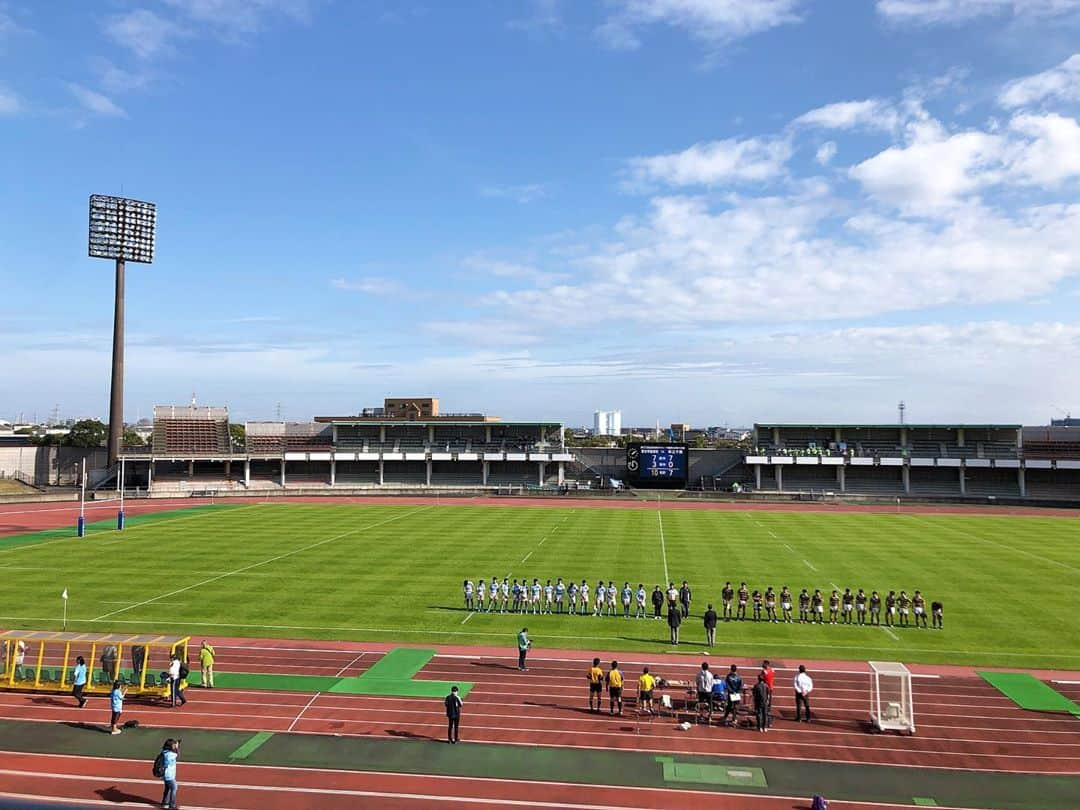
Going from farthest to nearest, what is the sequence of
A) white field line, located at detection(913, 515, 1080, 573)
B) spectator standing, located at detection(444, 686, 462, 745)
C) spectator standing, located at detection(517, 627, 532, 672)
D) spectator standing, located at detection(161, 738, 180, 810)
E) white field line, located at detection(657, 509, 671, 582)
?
white field line, located at detection(913, 515, 1080, 573) → white field line, located at detection(657, 509, 671, 582) → spectator standing, located at detection(517, 627, 532, 672) → spectator standing, located at detection(444, 686, 462, 745) → spectator standing, located at detection(161, 738, 180, 810)

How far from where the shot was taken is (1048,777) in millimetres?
13570

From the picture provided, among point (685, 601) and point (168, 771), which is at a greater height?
point (685, 601)

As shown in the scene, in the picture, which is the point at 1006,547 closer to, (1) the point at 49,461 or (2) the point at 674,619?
(2) the point at 674,619

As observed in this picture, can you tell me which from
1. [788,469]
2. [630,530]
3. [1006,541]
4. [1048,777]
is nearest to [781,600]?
[1048,777]

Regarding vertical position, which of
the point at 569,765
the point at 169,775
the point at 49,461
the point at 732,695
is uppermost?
the point at 49,461

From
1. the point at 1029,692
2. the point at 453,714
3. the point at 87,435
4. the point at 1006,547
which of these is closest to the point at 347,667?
the point at 453,714

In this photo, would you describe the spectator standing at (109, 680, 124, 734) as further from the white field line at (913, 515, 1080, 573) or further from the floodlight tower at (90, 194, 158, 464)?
the floodlight tower at (90, 194, 158, 464)

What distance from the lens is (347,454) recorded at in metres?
78.0

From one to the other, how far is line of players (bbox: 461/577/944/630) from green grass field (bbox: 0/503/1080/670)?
30.0 inches

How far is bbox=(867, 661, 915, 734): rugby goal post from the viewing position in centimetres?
1580

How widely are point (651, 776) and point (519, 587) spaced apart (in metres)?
13.4

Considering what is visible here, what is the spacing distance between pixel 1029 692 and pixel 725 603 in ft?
29.7

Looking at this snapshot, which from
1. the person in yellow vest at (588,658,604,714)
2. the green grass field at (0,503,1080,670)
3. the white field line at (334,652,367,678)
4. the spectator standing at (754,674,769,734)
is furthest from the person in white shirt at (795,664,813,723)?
the white field line at (334,652,367,678)

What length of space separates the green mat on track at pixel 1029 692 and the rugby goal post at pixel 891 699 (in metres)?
3.15
